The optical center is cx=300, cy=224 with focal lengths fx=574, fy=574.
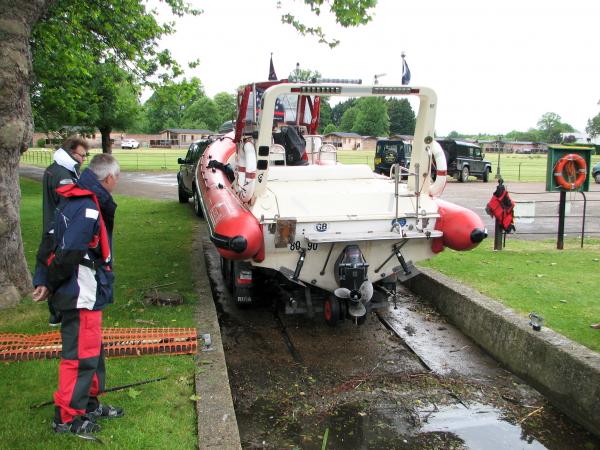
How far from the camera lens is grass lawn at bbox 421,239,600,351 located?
602cm

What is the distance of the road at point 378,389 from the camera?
4426mm

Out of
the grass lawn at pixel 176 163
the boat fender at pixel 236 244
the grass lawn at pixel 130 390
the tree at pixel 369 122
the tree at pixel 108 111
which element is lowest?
the grass lawn at pixel 130 390

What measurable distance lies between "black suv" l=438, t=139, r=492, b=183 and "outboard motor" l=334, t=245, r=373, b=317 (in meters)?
23.7

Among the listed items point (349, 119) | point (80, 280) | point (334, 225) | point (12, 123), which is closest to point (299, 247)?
point (334, 225)

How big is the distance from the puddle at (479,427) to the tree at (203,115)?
110 metres

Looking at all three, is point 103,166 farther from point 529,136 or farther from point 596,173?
point 529,136

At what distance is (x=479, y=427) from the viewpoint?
15.0ft

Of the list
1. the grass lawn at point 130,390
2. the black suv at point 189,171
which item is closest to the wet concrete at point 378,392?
the grass lawn at point 130,390


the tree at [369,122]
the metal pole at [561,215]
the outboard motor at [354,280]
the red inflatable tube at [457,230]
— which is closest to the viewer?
the outboard motor at [354,280]

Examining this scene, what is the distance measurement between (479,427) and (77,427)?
9.86ft

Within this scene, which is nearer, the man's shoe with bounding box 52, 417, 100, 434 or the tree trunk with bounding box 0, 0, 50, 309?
the man's shoe with bounding box 52, 417, 100, 434

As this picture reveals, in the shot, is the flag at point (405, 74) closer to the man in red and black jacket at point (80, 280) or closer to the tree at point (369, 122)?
the man in red and black jacket at point (80, 280)

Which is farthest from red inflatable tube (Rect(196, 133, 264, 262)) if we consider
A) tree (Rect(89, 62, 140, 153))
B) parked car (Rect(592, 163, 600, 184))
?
parked car (Rect(592, 163, 600, 184))

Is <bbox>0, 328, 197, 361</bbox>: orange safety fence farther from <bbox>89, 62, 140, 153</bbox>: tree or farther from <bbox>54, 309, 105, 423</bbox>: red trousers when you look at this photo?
<bbox>89, 62, 140, 153</bbox>: tree
